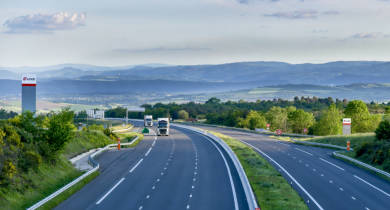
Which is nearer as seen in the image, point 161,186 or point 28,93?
point 161,186

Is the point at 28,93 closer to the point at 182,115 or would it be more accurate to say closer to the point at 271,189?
the point at 271,189

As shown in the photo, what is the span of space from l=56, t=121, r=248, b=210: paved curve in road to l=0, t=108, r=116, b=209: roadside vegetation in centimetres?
154

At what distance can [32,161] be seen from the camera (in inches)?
933

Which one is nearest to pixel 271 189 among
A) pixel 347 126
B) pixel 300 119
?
pixel 347 126

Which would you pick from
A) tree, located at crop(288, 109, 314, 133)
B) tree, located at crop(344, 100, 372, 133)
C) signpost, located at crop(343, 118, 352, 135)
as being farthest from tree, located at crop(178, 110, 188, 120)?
signpost, located at crop(343, 118, 352, 135)

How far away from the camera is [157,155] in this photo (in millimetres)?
39062

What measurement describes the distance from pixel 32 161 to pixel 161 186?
845 cm

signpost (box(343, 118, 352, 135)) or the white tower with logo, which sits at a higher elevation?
the white tower with logo

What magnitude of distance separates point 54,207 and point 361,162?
2738 centimetres

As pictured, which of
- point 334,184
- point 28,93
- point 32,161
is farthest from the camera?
point 28,93

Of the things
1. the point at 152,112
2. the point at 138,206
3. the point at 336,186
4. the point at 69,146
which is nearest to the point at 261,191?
the point at 336,186

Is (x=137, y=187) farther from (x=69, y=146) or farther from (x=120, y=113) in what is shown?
(x=120, y=113)

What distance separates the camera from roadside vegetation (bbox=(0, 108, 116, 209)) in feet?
63.7

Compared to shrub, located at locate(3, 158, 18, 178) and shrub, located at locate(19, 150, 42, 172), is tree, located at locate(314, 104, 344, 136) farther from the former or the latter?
shrub, located at locate(3, 158, 18, 178)
